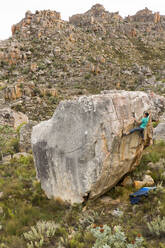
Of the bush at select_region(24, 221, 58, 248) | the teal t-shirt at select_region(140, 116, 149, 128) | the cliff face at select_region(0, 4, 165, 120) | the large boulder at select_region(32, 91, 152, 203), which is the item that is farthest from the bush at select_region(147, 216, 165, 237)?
the cliff face at select_region(0, 4, 165, 120)

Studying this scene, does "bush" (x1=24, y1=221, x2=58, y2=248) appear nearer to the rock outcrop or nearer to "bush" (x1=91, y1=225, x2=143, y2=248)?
"bush" (x1=91, y1=225, x2=143, y2=248)

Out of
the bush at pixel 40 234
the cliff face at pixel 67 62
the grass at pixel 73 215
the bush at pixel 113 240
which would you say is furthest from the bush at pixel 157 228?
the cliff face at pixel 67 62

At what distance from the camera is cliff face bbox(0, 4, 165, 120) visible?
→ 25.6 m

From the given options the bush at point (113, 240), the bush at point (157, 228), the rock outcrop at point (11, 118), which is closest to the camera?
the bush at point (113, 240)

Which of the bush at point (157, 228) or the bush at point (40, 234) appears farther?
the bush at point (40, 234)

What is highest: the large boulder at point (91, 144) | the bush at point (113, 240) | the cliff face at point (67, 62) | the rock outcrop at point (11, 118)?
the cliff face at point (67, 62)

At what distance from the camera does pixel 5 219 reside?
216 inches

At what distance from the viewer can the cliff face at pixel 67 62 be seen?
25641 millimetres

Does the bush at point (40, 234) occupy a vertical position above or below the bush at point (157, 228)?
below

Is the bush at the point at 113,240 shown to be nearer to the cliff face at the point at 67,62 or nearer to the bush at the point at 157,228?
the bush at the point at 157,228

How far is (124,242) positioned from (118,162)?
211 cm

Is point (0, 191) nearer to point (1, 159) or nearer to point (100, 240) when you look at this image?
point (100, 240)

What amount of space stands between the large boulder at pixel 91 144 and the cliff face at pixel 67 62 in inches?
643

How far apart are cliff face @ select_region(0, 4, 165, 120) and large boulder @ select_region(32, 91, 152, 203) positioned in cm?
1634
